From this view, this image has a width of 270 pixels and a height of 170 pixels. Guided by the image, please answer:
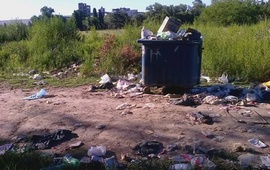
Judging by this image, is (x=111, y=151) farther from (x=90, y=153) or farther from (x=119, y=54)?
(x=119, y=54)

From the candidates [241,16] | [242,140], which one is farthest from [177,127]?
[241,16]

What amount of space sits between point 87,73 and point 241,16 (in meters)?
15.7

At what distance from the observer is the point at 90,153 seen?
3502 mm

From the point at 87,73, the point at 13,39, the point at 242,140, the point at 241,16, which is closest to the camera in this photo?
the point at 242,140

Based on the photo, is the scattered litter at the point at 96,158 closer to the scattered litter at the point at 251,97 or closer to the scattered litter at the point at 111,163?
the scattered litter at the point at 111,163

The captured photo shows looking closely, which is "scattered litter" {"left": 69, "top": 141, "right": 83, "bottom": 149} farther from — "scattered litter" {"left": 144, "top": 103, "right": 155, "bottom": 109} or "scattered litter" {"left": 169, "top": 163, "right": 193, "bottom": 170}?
"scattered litter" {"left": 144, "top": 103, "right": 155, "bottom": 109}

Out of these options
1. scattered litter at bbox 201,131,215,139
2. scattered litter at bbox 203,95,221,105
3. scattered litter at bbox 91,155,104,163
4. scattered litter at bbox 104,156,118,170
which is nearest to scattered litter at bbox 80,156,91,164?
scattered litter at bbox 91,155,104,163

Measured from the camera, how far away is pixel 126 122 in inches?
172

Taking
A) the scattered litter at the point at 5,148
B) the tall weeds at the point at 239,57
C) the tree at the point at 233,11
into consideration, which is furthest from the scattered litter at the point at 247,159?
the tree at the point at 233,11

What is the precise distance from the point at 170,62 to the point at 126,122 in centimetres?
160

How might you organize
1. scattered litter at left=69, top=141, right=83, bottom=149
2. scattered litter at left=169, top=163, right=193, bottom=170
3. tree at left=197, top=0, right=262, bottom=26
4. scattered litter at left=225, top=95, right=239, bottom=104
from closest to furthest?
scattered litter at left=169, top=163, right=193, bottom=170
scattered litter at left=69, top=141, right=83, bottom=149
scattered litter at left=225, top=95, right=239, bottom=104
tree at left=197, top=0, right=262, bottom=26

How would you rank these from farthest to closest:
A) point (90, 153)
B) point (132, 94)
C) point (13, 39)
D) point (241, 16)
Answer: point (241, 16), point (13, 39), point (132, 94), point (90, 153)

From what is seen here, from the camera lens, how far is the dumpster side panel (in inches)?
220

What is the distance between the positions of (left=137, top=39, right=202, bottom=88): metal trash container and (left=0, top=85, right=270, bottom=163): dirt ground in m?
0.29
